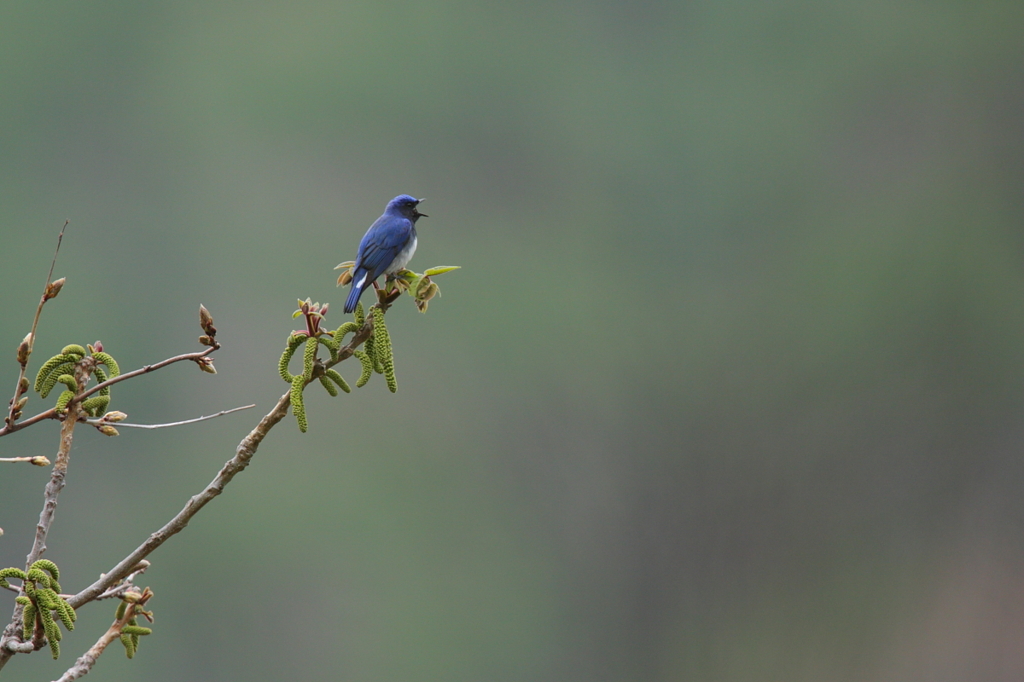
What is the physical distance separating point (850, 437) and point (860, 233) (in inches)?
300

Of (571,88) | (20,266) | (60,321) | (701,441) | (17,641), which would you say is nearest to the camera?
(17,641)

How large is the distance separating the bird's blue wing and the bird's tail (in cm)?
3

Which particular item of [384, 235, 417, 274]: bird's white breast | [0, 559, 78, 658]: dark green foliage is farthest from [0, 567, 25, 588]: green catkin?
[384, 235, 417, 274]: bird's white breast

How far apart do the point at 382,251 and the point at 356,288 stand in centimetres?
23

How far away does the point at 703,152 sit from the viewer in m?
39.1

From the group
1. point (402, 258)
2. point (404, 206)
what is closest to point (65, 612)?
point (402, 258)

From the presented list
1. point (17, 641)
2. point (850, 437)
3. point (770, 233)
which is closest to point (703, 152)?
point (770, 233)

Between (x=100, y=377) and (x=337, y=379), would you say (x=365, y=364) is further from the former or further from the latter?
(x=100, y=377)

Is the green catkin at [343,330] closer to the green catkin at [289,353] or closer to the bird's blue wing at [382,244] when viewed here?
the green catkin at [289,353]

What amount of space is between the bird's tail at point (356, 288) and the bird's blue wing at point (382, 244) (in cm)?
3

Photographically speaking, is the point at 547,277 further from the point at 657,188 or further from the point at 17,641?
the point at 17,641

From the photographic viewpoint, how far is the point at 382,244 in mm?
3541

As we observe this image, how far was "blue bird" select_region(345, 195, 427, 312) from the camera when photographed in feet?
11.1

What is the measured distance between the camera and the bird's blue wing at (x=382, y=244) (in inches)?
137
